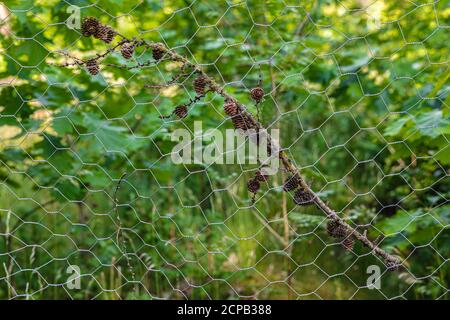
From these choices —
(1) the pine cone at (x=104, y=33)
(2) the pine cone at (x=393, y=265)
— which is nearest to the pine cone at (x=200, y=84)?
(1) the pine cone at (x=104, y=33)

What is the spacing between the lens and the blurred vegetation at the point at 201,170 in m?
1.96

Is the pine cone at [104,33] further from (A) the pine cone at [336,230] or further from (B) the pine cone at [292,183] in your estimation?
(A) the pine cone at [336,230]

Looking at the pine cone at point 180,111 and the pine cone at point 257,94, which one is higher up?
the pine cone at point 257,94

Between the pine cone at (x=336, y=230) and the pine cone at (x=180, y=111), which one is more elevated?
the pine cone at (x=180, y=111)

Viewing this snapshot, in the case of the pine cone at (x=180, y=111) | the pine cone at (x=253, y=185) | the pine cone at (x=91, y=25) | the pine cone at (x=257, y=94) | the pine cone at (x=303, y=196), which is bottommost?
the pine cone at (x=303, y=196)

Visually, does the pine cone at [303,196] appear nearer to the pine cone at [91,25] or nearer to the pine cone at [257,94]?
the pine cone at [257,94]

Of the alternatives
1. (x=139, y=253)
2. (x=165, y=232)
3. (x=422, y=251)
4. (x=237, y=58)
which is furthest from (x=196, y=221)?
(x=422, y=251)

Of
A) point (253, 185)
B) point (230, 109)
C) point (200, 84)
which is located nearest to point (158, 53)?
point (200, 84)

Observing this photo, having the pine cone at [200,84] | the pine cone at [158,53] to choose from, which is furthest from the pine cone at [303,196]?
the pine cone at [158,53]

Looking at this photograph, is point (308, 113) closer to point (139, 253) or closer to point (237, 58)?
point (237, 58)

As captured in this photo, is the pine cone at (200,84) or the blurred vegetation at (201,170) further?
the blurred vegetation at (201,170)

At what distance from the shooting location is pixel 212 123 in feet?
6.82

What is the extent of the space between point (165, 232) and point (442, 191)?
1.12 metres

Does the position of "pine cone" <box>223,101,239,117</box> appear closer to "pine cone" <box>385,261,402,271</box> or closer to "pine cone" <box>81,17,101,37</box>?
"pine cone" <box>81,17,101,37</box>
